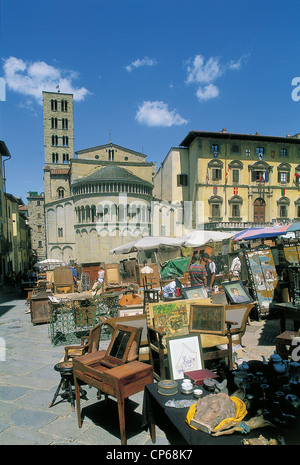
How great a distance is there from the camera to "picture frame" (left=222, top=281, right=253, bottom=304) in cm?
748

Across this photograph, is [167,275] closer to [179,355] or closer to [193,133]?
[179,355]

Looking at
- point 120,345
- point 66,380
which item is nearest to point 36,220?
point 66,380

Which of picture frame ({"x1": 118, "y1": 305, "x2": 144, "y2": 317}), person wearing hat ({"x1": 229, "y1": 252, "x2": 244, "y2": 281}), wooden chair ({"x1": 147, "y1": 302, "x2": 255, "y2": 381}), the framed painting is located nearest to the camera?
wooden chair ({"x1": 147, "y1": 302, "x2": 255, "y2": 381})

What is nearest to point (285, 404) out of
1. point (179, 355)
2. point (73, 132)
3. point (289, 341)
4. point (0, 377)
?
point (179, 355)

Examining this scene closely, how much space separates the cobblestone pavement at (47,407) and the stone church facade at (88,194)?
96.6 feet

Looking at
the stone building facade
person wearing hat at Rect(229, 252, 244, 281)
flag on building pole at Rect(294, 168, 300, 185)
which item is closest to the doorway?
flag on building pole at Rect(294, 168, 300, 185)

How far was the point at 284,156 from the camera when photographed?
1409 inches

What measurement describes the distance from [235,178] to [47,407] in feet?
113

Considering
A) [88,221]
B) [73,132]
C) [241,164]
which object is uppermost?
[73,132]

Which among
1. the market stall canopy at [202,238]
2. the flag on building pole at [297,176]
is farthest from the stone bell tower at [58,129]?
the market stall canopy at [202,238]

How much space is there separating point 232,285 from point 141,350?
12.0ft

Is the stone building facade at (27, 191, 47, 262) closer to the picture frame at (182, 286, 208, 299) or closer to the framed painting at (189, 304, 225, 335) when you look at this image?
the picture frame at (182, 286, 208, 299)

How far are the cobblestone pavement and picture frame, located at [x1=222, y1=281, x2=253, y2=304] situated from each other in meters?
0.79
